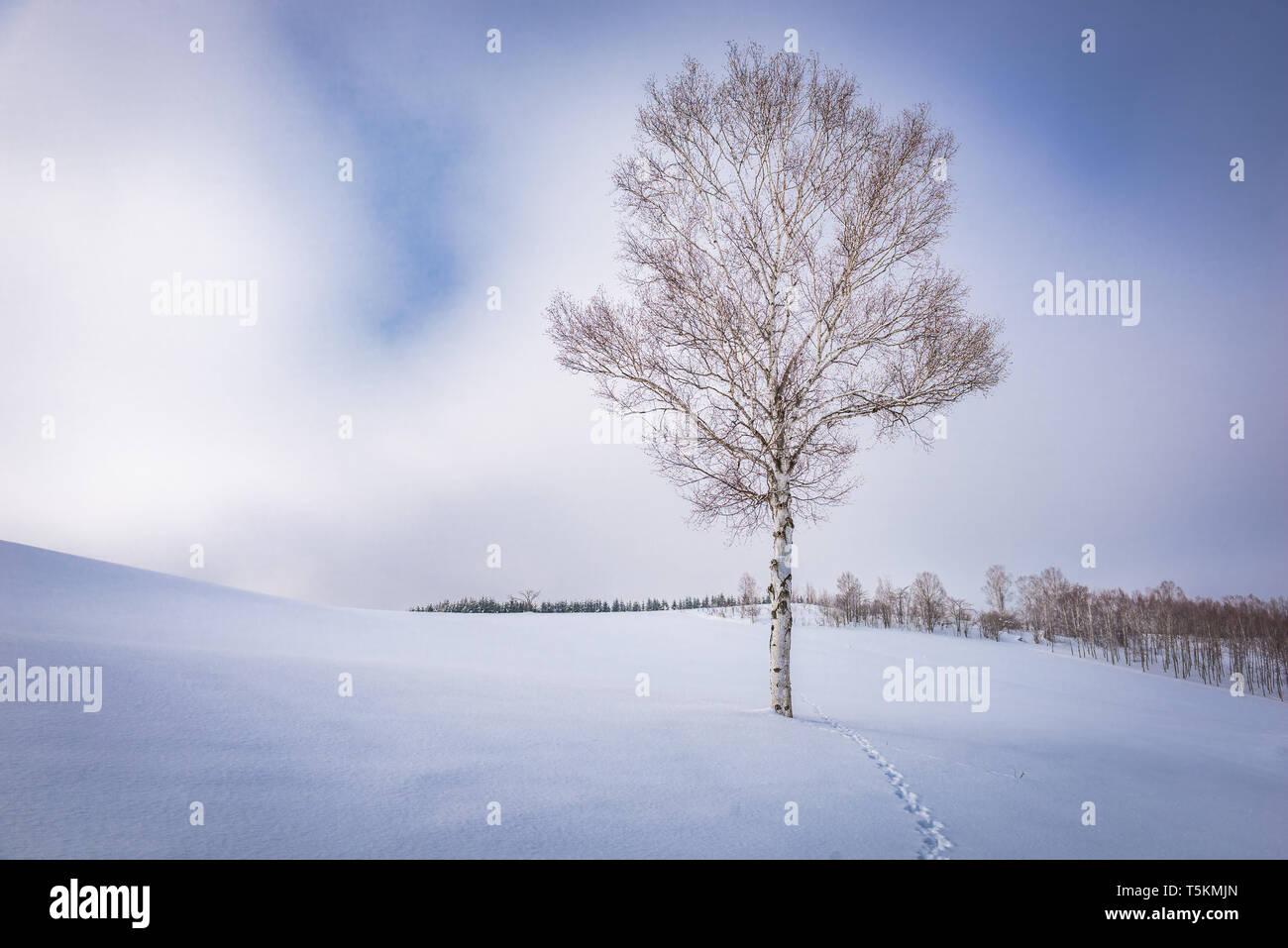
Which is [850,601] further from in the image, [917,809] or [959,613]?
[917,809]

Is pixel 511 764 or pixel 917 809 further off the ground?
pixel 511 764

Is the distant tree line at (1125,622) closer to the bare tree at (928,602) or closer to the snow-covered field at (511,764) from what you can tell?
the bare tree at (928,602)

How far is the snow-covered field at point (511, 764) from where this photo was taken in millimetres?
3307

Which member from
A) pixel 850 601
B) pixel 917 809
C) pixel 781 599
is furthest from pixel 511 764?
pixel 850 601

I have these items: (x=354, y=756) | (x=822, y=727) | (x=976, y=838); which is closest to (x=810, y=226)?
(x=822, y=727)

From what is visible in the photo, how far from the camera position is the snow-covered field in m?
3.31

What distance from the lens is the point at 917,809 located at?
4.61m

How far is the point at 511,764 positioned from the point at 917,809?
11.3 feet

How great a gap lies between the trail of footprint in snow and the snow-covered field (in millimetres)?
34

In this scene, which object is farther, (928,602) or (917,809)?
(928,602)

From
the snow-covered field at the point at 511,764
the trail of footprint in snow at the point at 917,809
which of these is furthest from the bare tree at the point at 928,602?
the trail of footprint in snow at the point at 917,809
